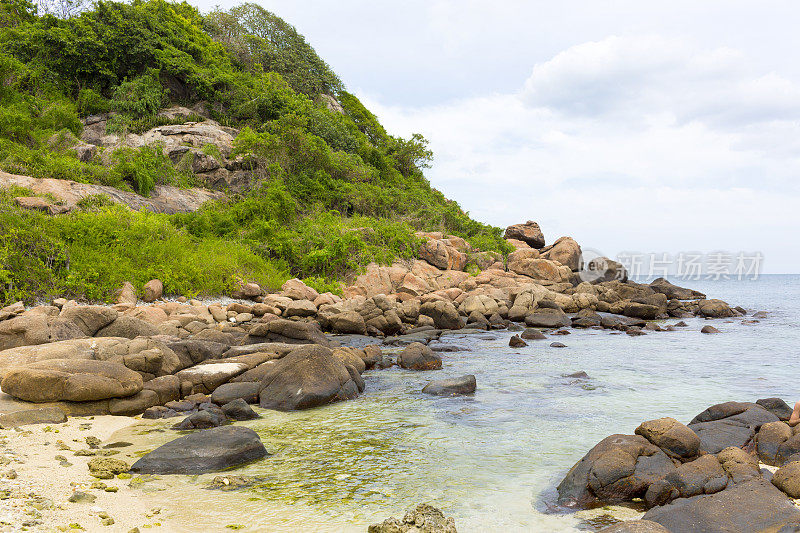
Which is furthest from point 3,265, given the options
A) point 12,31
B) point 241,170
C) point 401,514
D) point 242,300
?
point 12,31

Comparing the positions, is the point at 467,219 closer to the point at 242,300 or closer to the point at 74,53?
the point at 242,300

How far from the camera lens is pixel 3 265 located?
47.4 ft

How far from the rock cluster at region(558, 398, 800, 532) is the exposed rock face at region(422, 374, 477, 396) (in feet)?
14.9

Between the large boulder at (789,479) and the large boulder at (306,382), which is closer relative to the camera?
the large boulder at (789,479)

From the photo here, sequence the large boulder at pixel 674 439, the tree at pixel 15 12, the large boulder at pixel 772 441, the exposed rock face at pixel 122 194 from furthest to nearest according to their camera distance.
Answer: the tree at pixel 15 12
the exposed rock face at pixel 122 194
the large boulder at pixel 772 441
the large boulder at pixel 674 439

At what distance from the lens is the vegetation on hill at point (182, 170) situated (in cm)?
1686

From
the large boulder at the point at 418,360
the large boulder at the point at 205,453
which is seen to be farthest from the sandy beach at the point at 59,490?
the large boulder at the point at 418,360

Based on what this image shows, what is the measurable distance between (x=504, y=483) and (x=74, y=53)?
123 ft

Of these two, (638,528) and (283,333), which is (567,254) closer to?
(283,333)

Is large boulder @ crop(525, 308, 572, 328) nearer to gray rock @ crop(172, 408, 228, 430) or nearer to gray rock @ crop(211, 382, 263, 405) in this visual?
gray rock @ crop(211, 382, 263, 405)

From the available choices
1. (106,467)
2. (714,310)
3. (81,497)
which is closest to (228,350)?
(106,467)

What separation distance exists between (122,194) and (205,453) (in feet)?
67.0

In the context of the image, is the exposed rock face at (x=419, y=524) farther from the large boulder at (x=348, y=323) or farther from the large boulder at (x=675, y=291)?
the large boulder at (x=675, y=291)

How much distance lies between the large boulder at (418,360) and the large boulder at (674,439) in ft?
24.6
